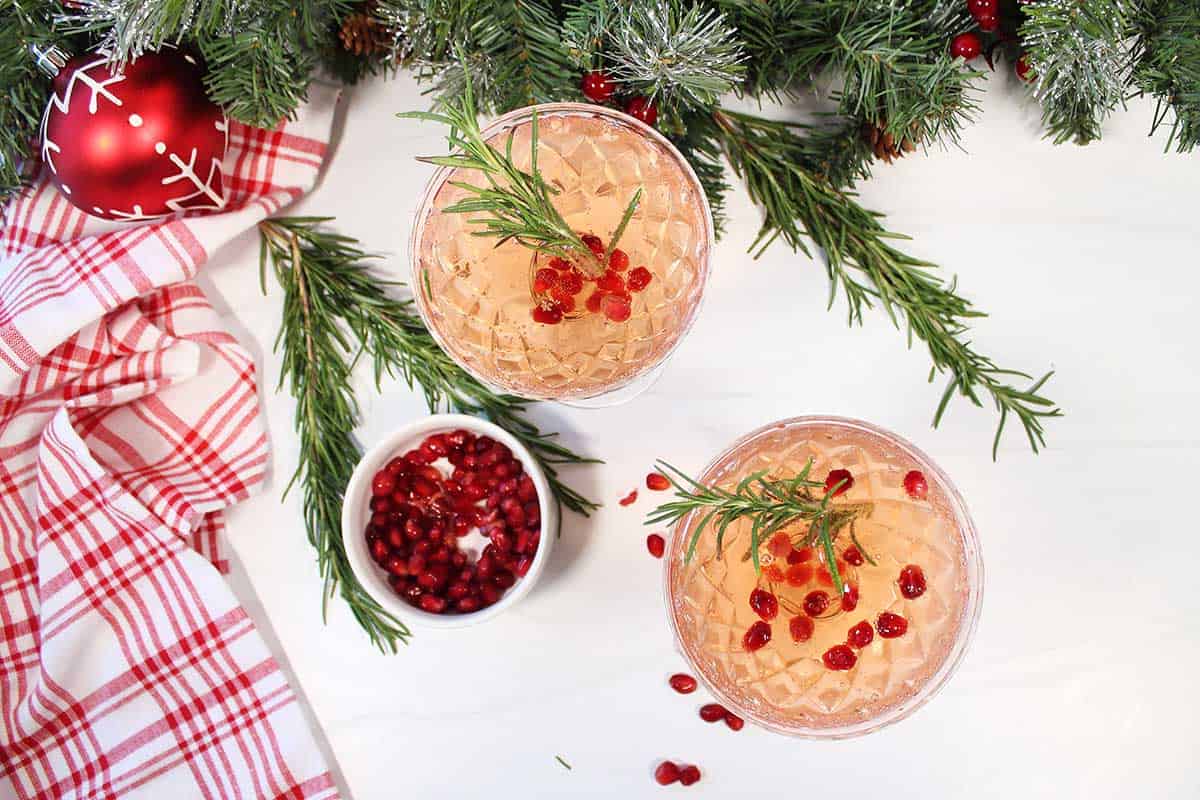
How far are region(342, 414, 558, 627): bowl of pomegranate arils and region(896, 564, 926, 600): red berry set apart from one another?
1.28 feet

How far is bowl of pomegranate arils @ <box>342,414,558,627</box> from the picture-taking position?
1.12 meters

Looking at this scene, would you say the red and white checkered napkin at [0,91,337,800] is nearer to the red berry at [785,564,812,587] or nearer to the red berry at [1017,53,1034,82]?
the red berry at [785,564,812,587]

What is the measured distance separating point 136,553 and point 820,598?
2.71 feet

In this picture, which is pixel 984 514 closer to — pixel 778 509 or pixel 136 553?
pixel 778 509

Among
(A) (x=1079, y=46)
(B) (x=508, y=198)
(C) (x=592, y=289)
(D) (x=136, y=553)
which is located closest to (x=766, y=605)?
(C) (x=592, y=289)

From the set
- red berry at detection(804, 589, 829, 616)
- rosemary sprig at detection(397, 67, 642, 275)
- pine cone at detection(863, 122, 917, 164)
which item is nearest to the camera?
rosemary sprig at detection(397, 67, 642, 275)

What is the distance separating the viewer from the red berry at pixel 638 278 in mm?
961

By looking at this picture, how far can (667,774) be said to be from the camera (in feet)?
3.80

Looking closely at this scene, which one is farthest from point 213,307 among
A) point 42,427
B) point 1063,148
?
point 1063,148

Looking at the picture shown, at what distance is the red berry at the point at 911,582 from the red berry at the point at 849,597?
0.16 ft

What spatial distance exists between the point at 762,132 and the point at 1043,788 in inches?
33.4

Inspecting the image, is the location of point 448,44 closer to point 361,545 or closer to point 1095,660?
point 361,545

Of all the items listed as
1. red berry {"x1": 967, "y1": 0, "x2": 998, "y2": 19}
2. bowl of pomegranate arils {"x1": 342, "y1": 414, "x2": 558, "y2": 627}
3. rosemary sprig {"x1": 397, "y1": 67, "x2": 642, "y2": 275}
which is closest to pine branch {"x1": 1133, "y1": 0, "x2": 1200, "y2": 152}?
red berry {"x1": 967, "y1": 0, "x2": 998, "y2": 19}

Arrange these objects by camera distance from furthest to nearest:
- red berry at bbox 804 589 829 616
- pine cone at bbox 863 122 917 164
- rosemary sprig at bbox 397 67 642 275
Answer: pine cone at bbox 863 122 917 164, red berry at bbox 804 589 829 616, rosemary sprig at bbox 397 67 642 275
